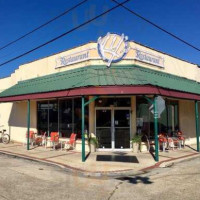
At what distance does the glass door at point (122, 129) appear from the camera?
49.4ft

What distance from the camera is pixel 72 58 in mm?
16812

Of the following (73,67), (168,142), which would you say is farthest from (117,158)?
(73,67)

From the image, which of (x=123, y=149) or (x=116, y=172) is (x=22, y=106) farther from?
(x=116, y=172)

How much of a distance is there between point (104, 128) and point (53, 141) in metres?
3.07

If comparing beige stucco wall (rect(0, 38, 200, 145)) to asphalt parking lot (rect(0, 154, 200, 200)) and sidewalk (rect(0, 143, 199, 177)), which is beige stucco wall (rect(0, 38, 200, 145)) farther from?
asphalt parking lot (rect(0, 154, 200, 200))

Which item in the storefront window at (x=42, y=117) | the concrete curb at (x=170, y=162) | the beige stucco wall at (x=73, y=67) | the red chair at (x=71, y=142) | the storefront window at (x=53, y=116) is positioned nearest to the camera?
the concrete curb at (x=170, y=162)

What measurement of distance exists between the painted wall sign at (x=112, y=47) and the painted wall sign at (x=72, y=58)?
91cm

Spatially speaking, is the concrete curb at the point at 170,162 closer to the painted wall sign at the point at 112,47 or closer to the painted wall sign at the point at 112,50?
the painted wall sign at the point at 112,50

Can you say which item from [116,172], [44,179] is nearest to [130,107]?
[116,172]

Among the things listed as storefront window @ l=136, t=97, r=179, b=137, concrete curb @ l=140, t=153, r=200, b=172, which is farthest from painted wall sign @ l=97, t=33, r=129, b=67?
concrete curb @ l=140, t=153, r=200, b=172

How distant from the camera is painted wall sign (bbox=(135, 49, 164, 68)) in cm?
1605

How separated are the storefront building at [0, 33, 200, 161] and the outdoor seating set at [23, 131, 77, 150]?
1.35 feet

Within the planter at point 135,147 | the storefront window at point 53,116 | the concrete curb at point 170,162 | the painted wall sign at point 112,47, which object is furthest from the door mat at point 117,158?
the painted wall sign at point 112,47

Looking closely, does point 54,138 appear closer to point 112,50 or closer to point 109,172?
point 112,50
